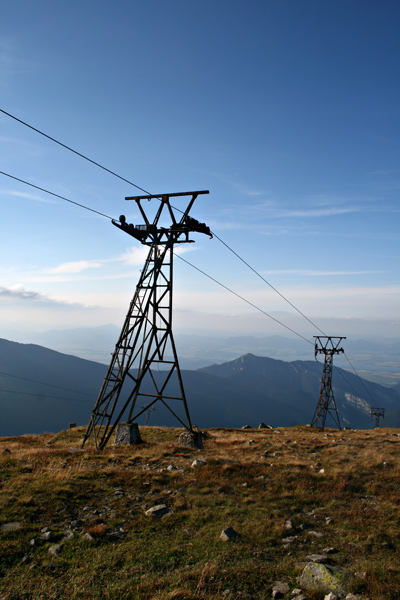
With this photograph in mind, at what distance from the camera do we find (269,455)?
17.2 metres

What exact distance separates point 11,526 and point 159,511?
3.59m

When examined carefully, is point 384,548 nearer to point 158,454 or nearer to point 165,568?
point 165,568

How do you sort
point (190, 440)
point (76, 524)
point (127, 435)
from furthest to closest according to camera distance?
point (190, 440)
point (127, 435)
point (76, 524)

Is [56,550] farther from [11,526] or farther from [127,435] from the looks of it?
[127,435]

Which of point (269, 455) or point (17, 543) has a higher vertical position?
point (17, 543)

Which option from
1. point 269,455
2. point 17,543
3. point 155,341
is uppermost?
point 155,341

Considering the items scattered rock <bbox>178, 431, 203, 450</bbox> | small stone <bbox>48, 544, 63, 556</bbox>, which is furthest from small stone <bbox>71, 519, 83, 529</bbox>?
scattered rock <bbox>178, 431, 203, 450</bbox>

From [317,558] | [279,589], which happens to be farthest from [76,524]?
[317,558]

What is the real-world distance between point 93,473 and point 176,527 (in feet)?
15.2

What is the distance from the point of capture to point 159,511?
9.15 meters

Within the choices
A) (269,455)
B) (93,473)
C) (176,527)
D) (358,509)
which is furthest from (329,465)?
(93,473)

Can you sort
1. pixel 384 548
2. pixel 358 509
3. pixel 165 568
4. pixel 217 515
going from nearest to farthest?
1. pixel 165 568
2. pixel 384 548
3. pixel 217 515
4. pixel 358 509

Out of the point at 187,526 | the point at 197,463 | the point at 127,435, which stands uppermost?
the point at 187,526

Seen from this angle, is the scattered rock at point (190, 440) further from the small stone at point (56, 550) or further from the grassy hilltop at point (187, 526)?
the small stone at point (56, 550)
